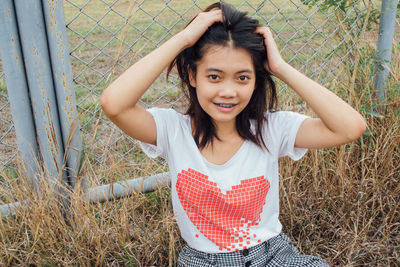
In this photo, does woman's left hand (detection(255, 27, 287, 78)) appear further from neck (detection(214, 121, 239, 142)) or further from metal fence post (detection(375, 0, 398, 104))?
metal fence post (detection(375, 0, 398, 104))

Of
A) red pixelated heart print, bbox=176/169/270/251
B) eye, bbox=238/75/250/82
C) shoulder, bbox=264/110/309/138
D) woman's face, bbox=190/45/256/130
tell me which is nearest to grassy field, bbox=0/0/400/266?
red pixelated heart print, bbox=176/169/270/251

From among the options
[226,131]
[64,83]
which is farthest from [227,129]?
[64,83]

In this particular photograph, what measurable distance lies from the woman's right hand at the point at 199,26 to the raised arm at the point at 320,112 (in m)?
0.18

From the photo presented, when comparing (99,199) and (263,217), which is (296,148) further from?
(99,199)

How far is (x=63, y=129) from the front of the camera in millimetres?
1848

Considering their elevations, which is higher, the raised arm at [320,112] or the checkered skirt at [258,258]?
the raised arm at [320,112]

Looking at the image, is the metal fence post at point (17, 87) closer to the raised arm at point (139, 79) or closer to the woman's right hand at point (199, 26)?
the raised arm at point (139, 79)

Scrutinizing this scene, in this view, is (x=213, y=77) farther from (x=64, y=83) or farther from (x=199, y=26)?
(x=64, y=83)

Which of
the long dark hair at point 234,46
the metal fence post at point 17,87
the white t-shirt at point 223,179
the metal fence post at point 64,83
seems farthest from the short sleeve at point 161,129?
the metal fence post at point 17,87

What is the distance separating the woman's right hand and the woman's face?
2.7 inches

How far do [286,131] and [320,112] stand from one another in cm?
17

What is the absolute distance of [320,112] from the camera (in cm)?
154

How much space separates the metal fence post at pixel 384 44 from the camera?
2602 mm

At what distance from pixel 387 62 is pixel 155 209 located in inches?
69.4
